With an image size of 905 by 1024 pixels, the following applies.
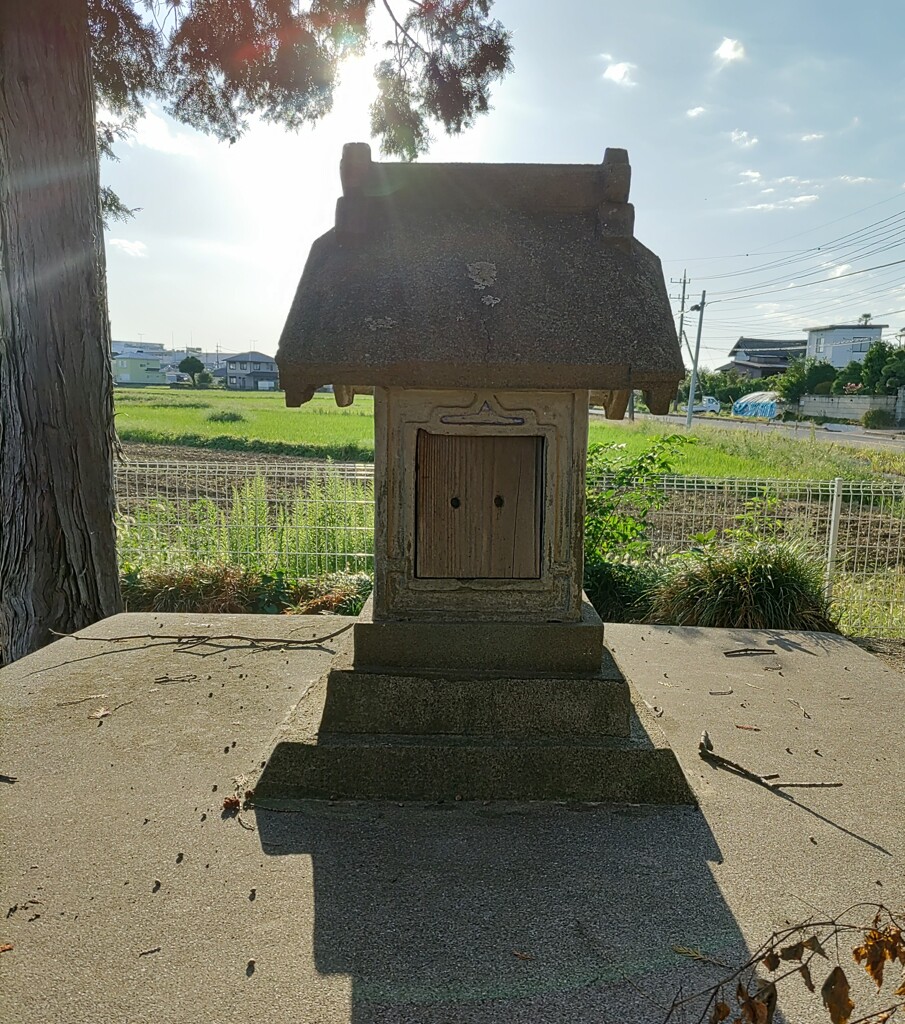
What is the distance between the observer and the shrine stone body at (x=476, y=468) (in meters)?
3.05

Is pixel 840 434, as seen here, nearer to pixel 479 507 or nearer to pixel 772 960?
pixel 479 507

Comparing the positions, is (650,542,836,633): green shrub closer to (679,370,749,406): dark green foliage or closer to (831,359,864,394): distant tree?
(831,359,864,394): distant tree

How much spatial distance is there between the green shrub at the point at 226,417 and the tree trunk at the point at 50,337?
80.1ft

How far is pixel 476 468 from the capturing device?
3.52 meters

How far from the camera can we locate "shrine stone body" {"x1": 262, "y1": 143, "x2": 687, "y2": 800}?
120 inches

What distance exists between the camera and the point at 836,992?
1.32 meters

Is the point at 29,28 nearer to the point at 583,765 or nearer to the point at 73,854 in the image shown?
the point at 73,854

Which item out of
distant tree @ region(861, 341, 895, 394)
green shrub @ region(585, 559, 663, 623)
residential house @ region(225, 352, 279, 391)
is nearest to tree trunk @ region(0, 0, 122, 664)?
green shrub @ region(585, 559, 663, 623)

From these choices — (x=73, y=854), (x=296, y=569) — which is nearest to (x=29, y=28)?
(x=296, y=569)

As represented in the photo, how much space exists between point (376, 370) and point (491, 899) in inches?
81.8

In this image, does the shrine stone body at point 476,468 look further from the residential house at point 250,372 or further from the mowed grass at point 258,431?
the residential house at point 250,372

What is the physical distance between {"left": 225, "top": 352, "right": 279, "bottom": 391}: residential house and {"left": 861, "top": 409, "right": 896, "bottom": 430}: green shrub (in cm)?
6953

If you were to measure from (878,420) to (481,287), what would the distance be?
43.2 m

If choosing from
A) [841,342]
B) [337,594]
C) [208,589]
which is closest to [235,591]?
[208,589]
